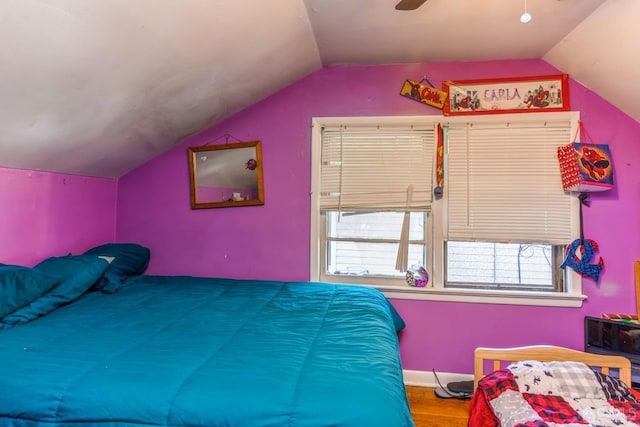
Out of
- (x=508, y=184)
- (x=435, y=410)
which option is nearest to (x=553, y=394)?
(x=435, y=410)

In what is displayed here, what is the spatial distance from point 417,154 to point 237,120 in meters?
1.39

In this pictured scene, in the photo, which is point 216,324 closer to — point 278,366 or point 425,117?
point 278,366

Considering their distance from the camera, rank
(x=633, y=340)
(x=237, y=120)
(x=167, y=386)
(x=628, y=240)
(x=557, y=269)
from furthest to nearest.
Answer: (x=237, y=120)
(x=557, y=269)
(x=628, y=240)
(x=633, y=340)
(x=167, y=386)

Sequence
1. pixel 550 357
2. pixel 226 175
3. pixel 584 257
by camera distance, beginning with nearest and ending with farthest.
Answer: pixel 550 357 < pixel 584 257 < pixel 226 175

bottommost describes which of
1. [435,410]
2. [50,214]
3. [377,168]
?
[435,410]

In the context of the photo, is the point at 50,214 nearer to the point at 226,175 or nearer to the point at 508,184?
the point at 226,175

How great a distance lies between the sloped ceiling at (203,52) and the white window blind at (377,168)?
20.6 inches

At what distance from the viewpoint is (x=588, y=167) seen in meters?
2.25

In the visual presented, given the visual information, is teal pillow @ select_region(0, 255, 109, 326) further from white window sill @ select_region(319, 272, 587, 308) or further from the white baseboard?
the white baseboard

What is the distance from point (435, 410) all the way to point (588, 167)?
70.9 inches

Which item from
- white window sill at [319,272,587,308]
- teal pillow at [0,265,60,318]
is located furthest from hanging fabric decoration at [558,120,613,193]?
teal pillow at [0,265,60,318]

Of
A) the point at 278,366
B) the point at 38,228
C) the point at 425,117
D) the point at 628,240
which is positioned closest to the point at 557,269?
the point at 628,240

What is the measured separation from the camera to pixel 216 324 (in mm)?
1607

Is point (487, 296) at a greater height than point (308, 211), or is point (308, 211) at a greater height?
point (308, 211)
